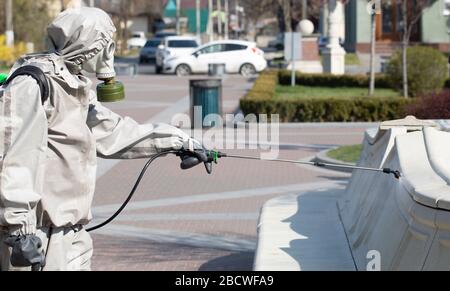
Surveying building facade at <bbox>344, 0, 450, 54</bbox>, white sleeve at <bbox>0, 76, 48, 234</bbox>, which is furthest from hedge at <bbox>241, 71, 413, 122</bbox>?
building facade at <bbox>344, 0, 450, 54</bbox>

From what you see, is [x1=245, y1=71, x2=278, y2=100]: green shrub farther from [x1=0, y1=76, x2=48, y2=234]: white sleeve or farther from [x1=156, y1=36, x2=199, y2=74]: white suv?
[x1=0, y1=76, x2=48, y2=234]: white sleeve

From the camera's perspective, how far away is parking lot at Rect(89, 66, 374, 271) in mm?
8965

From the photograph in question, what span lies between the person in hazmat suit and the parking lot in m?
4.22

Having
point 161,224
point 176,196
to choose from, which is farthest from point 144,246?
point 176,196

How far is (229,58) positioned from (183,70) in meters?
1.97

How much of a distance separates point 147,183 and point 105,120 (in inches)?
356

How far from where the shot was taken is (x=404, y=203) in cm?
500

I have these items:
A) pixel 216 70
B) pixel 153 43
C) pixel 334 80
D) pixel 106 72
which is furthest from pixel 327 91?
pixel 106 72

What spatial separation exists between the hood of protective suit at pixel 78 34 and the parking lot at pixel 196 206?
14.3 feet

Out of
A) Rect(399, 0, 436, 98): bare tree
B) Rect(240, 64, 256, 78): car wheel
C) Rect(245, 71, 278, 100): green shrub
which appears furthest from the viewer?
Rect(240, 64, 256, 78): car wheel

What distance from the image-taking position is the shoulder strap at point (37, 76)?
3.99 meters

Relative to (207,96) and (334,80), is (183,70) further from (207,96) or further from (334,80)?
(207,96)

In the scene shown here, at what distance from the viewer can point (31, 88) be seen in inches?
155
